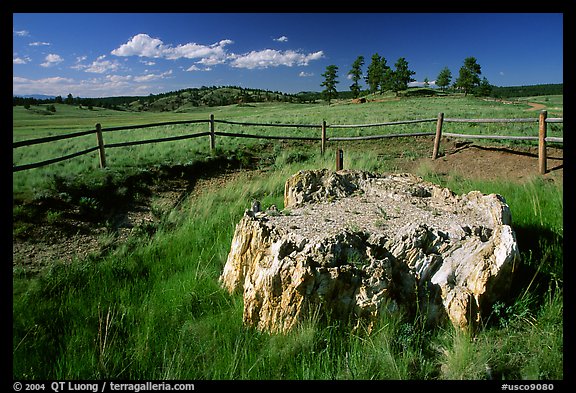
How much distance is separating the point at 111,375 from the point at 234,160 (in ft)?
32.5

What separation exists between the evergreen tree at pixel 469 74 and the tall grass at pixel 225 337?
7282cm

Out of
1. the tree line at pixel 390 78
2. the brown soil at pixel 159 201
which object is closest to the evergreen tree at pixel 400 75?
the tree line at pixel 390 78

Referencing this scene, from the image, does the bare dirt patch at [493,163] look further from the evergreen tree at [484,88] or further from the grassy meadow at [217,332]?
the evergreen tree at [484,88]

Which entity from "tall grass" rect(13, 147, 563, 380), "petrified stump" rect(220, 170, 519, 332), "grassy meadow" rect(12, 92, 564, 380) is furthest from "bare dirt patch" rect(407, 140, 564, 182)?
"petrified stump" rect(220, 170, 519, 332)

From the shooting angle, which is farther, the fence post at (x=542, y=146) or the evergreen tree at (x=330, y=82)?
the evergreen tree at (x=330, y=82)

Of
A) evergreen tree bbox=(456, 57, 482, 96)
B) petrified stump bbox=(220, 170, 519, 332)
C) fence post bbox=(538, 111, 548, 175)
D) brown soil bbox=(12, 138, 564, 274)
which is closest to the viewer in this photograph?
petrified stump bbox=(220, 170, 519, 332)

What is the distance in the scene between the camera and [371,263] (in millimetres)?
2977

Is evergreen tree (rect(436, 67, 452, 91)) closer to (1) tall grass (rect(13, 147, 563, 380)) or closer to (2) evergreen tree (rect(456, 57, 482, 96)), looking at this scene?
(2) evergreen tree (rect(456, 57, 482, 96))

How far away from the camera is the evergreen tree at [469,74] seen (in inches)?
2603

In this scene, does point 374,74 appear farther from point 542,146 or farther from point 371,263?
point 371,263

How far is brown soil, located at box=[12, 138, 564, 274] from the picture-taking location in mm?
5836

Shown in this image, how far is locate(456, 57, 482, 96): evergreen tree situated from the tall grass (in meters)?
72.8
